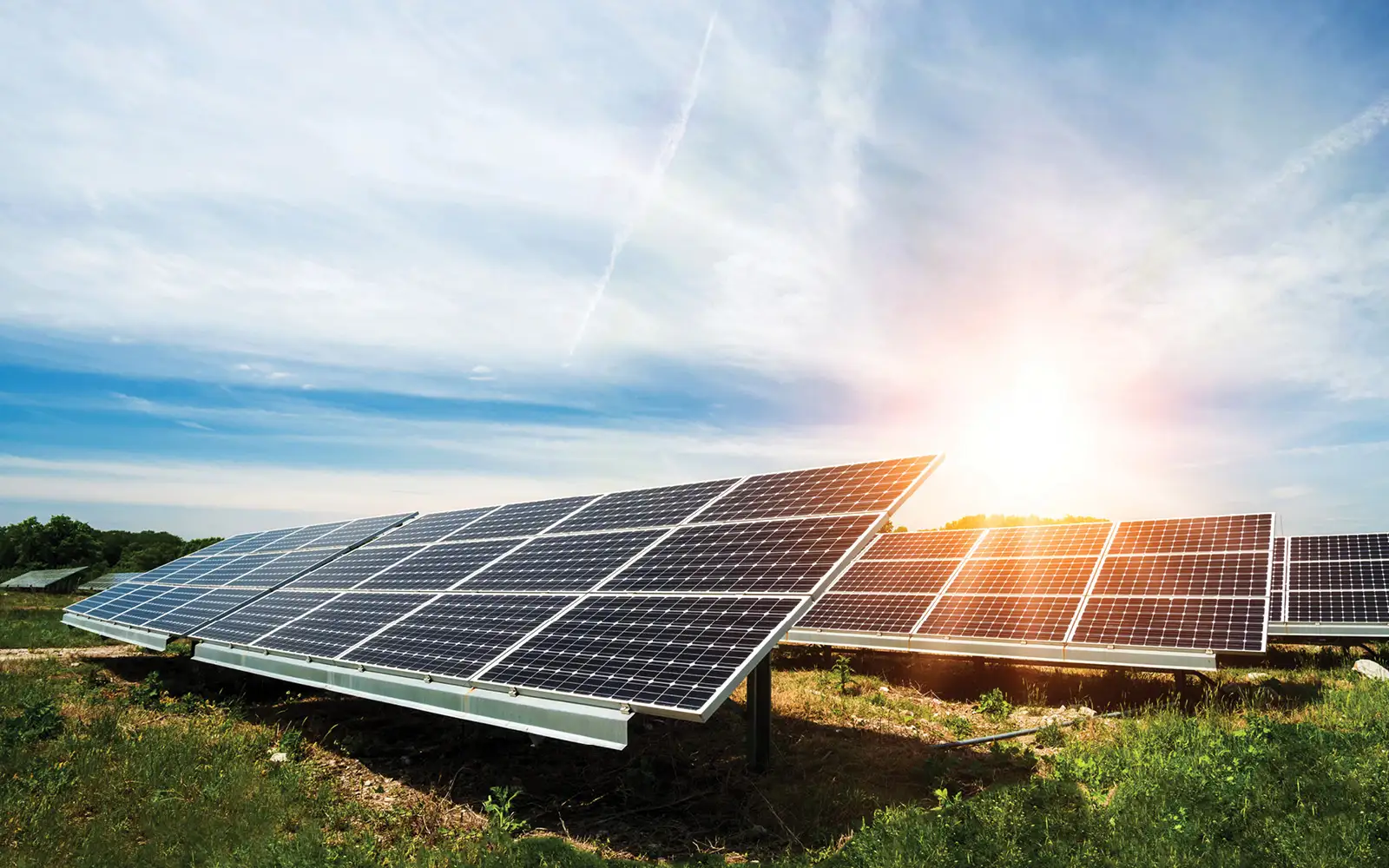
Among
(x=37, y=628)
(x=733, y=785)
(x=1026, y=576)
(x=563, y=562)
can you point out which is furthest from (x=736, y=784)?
(x=37, y=628)

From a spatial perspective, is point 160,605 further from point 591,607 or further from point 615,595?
point 615,595

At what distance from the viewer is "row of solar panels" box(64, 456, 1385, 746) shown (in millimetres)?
10352

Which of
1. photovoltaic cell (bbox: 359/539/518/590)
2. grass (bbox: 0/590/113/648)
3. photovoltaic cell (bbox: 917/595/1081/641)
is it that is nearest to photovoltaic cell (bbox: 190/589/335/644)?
photovoltaic cell (bbox: 359/539/518/590)

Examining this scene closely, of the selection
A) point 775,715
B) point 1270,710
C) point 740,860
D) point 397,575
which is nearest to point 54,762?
point 397,575

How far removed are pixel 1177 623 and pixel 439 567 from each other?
17133mm

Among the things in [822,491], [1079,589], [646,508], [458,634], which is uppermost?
[822,491]

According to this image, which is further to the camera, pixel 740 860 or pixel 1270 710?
pixel 1270 710

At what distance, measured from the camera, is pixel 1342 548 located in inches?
1021

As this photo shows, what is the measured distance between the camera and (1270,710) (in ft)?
48.2

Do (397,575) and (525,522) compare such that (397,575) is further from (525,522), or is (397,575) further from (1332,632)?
(1332,632)

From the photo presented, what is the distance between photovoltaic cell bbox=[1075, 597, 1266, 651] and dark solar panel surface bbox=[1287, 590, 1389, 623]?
25.6 ft

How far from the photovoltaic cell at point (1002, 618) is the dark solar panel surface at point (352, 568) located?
14931 mm

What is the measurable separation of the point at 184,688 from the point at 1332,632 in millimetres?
31656

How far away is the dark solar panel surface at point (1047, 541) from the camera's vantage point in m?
21.9
